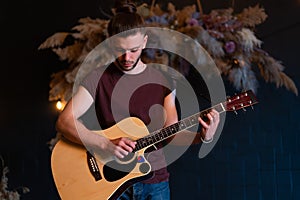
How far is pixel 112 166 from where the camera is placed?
164 cm

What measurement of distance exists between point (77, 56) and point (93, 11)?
24.1 inches

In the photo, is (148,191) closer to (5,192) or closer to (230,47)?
(230,47)

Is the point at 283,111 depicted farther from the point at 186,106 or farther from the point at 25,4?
the point at 25,4

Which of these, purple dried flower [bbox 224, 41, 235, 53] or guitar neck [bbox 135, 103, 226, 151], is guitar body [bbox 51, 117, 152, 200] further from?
purple dried flower [bbox 224, 41, 235, 53]

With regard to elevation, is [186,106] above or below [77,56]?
below

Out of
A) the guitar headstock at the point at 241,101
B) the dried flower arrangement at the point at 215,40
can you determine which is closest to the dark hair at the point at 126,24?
the guitar headstock at the point at 241,101

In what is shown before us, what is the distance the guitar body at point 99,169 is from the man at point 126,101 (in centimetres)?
3

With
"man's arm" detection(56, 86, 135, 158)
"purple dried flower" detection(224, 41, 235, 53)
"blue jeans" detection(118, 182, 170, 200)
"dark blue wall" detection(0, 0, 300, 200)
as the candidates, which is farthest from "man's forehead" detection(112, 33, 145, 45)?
"dark blue wall" detection(0, 0, 300, 200)

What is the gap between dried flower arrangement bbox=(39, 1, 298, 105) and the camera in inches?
87.3

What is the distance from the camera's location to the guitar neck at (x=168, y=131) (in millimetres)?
1613

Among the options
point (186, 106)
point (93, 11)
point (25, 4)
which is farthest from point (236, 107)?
point (25, 4)

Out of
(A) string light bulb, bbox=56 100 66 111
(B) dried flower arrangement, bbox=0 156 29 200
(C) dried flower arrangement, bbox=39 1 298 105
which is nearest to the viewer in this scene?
(C) dried flower arrangement, bbox=39 1 298 105

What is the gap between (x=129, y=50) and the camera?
1565 millimetres

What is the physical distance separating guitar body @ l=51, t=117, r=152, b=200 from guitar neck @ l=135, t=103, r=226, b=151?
0.07ft
